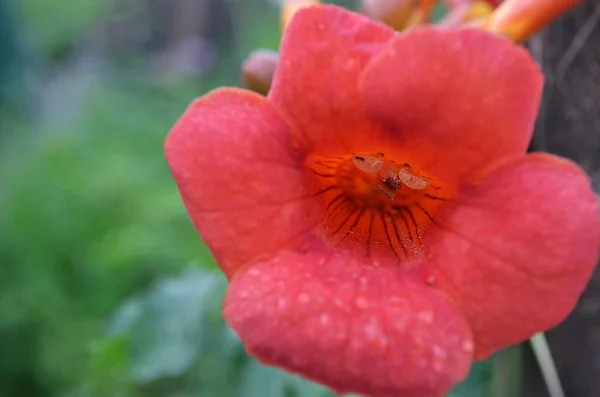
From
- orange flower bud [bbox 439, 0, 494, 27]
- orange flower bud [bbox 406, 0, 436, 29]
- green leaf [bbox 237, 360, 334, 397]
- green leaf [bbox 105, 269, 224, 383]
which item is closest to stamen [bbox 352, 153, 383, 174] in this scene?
orange flower bud [bbox 439, 0, 494, 27]

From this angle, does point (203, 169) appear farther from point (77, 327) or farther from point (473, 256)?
point (77, 327)

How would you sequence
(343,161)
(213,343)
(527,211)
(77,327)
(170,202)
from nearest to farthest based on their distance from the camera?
(527,211) < (343,161) < (213,343) < (77,327) < (170,202)

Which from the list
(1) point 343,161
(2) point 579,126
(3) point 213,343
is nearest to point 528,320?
(1) point 343,161

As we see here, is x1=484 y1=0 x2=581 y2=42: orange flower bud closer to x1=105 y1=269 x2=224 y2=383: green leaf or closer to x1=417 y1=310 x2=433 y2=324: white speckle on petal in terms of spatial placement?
x1=417 y1=310 x2=433 y2=324: white speckle on petal

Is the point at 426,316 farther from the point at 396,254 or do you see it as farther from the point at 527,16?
the point at 527,16

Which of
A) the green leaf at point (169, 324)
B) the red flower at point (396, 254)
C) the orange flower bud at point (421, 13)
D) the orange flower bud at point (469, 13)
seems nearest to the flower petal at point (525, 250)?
the red flower at point (396, 254)

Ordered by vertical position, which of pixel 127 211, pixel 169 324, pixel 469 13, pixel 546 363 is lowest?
pixel 127 211

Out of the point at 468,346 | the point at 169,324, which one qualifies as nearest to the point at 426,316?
the point at 468,346
